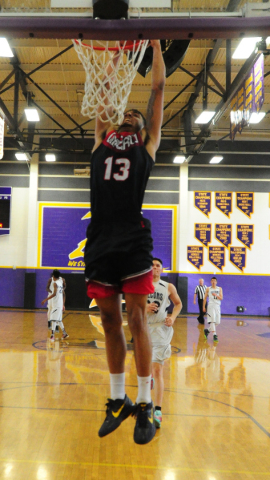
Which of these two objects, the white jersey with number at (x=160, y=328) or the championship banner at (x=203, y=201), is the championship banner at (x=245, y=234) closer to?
the championship banner at (x=203, y=201)

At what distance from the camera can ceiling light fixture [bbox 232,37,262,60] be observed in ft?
28.5

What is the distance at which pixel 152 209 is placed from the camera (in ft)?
60.2

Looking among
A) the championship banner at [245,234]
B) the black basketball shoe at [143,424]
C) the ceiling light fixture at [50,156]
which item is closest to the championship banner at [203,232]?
the championship banner at [245,234]

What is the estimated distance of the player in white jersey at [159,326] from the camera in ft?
18.3

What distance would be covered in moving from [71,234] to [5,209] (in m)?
3.06

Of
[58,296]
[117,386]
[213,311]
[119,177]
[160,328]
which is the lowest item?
[213,311]

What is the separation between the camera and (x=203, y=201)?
1841 cm

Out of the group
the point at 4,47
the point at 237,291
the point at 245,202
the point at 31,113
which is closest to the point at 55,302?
the point at 31,113

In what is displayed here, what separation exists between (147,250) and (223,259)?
52.8 ft

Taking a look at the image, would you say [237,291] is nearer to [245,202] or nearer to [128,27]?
[245,202]

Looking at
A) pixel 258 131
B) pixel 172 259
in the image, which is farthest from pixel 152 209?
pixel 258 131

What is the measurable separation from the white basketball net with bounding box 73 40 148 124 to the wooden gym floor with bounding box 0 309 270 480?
331cm

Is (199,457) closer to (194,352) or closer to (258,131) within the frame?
(194,352)

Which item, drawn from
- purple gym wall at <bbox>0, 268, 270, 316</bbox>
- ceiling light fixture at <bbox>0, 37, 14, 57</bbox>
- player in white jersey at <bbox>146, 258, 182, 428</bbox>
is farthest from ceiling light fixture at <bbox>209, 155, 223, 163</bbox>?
player in white jersey at <bbox>146, 258, 182, 428</bbox>
